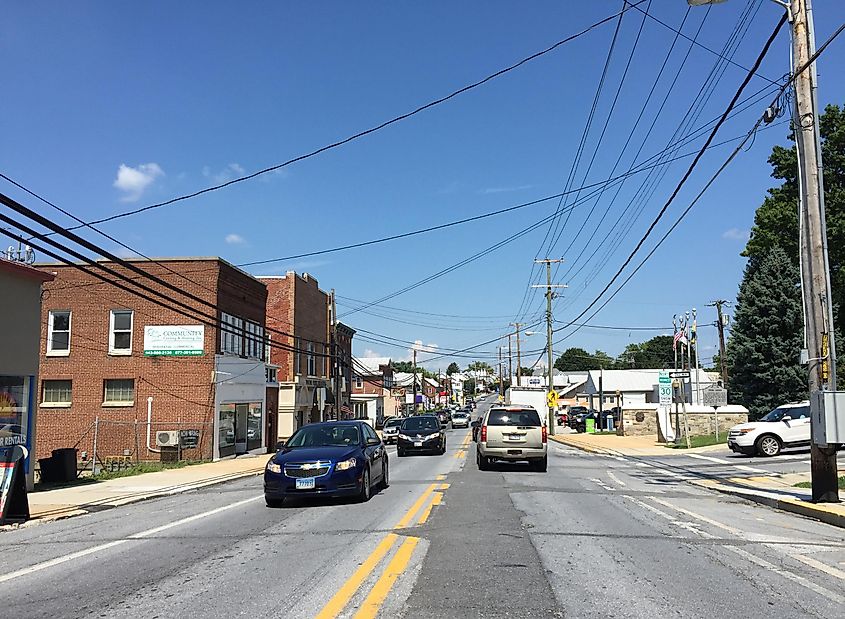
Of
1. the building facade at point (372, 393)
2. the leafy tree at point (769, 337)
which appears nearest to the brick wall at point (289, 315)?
the building facade at point (372, 393)

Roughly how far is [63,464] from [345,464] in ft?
35.2

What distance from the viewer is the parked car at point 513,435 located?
20703 mm

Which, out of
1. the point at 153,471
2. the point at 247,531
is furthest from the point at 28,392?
the point at 247,531

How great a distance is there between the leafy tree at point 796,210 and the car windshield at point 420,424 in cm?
2332

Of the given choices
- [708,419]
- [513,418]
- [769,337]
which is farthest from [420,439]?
[769,337]

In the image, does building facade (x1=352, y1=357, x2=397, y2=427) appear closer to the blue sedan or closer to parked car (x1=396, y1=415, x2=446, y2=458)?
parked car (x1=396, y1=415, x2=446, y2=458)

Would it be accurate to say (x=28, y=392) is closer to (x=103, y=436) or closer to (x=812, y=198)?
(x=103, y=436)

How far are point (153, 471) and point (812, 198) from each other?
20.4 metres

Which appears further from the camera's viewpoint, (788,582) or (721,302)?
(721,302)

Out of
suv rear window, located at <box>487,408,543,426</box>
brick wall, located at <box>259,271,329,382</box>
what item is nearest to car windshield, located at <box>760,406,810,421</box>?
suv rear window, located at <box>487,408,543,426</box>

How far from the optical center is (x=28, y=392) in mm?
18016

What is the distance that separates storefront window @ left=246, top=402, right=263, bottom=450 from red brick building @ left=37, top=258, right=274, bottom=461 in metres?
4.05

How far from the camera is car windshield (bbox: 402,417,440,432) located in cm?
3048

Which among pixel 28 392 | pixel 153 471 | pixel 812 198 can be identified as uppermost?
pixel 812 198
